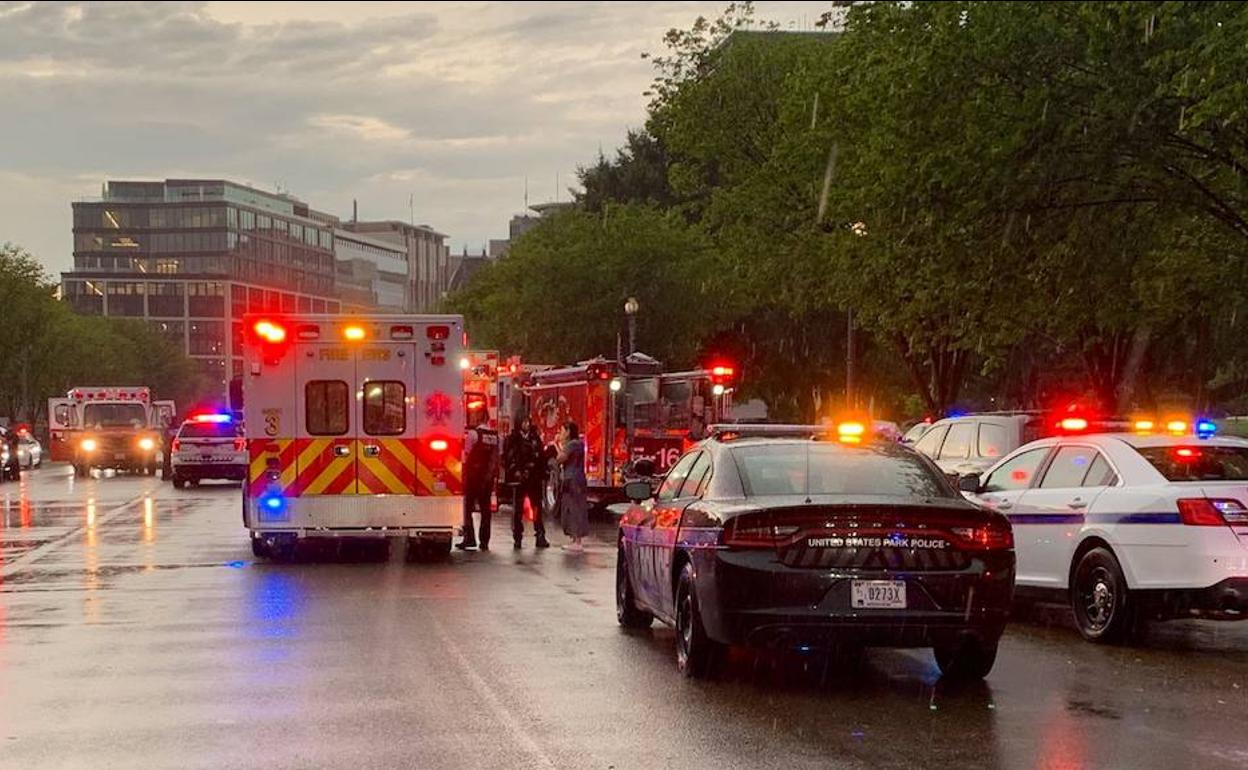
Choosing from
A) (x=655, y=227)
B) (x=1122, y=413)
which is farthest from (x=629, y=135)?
(x=1122, y=413)

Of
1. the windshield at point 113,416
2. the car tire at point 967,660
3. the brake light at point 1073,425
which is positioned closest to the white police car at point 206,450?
the windshield at point 113,416

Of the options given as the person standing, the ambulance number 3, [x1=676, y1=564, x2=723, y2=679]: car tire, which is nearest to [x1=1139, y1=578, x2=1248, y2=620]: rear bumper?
[x1=676, y1=564, x2=723, y2=679]: car tire

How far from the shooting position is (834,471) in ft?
36.4

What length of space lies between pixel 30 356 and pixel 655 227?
49766mm

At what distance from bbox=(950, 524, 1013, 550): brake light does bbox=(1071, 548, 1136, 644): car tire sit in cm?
245

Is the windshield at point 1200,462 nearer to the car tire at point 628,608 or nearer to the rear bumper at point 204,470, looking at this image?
the car tire at point 628,608

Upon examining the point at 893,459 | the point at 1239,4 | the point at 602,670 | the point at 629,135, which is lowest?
the point at 602,670

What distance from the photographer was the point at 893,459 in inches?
446

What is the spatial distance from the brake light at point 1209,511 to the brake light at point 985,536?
227 centimetres

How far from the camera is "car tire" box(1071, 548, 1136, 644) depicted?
12.5 metres

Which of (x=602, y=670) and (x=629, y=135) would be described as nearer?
(x=602, y=670)

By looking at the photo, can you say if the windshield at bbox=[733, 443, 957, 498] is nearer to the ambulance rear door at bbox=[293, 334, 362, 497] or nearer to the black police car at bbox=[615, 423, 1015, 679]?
the black police car at bbox=[615, 423, 1015, 679]

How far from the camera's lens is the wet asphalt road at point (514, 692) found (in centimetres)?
854

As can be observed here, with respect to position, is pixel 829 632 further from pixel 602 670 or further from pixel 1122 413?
pixel 1122 413
